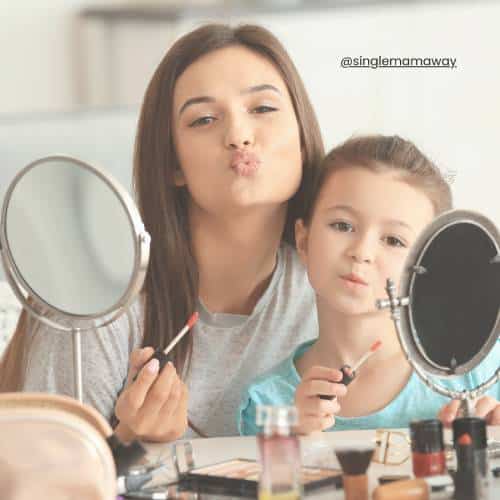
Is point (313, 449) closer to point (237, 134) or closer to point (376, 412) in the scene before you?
point (376, 412)

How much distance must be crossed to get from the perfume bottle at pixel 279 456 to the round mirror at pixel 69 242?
0.24 meters

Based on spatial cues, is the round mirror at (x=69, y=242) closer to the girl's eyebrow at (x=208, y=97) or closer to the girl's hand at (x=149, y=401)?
the girl's hand at (x=149, y=401)

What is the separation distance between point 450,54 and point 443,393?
192 cm

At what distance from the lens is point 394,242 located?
1.34 metres

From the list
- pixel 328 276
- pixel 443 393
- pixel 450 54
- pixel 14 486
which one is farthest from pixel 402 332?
pixel 450 54

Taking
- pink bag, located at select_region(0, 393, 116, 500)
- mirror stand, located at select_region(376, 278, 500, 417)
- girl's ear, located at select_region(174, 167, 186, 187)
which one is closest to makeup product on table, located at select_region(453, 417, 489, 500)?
mirror stand, located at select_region(376, 278, 500, 417)

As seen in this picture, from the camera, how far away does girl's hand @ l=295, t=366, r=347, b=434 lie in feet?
4.06

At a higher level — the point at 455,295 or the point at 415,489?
the point at 455,295

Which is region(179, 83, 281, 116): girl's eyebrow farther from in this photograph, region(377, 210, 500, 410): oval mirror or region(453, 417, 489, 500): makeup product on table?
region(453, 417, 489, 500): makeup product on table

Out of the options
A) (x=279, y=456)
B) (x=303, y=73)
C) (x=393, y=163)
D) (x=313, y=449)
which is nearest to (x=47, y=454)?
(x=279, y=456)

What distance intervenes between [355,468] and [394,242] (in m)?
0.41

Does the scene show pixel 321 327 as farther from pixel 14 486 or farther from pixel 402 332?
pixel 14 486

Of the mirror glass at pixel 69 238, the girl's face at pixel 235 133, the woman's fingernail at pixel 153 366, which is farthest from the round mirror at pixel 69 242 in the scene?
the girl's face at pixel 235 133

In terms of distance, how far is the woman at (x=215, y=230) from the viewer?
1.50 metres
